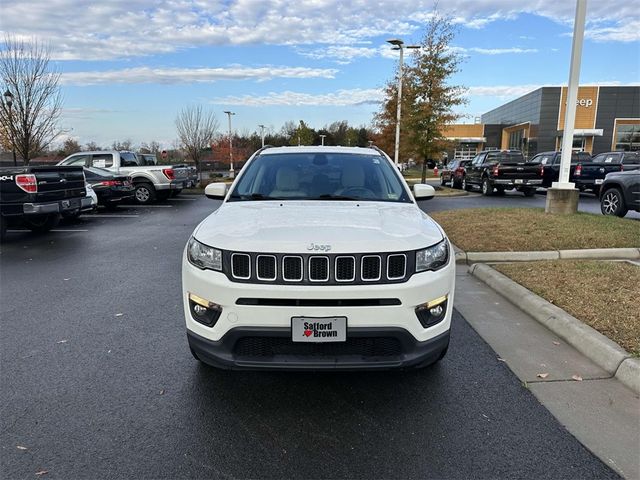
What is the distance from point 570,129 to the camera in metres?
9.20

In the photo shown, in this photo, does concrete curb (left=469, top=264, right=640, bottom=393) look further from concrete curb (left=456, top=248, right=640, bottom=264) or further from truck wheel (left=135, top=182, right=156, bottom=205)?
truck wheel (left=135, top=182, right=156, bottom=205)

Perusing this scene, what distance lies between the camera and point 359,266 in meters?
2.82

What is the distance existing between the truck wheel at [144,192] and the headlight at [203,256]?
15.2 meters

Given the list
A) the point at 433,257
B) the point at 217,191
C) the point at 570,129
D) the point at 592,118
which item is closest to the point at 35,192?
the point at 217,191

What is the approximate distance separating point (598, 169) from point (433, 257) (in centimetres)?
1828

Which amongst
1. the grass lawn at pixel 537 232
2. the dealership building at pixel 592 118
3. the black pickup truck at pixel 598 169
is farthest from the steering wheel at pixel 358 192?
the dealership building at pixel 592 118

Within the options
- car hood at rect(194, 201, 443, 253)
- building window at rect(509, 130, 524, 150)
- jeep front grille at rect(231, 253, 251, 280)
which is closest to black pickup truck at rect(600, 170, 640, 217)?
car hood at rect(194, 201, 443, 253)

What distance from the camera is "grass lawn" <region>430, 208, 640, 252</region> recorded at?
7.32 meters

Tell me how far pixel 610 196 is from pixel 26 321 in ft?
40.3

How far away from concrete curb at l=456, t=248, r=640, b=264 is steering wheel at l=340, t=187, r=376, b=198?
11.0 feet

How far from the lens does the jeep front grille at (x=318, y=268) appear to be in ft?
9.23

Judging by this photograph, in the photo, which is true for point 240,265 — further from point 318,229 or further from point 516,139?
point 516,139

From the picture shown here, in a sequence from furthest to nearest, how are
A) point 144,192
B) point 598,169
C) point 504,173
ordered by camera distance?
point 504,173, point 598,169, point 144,192

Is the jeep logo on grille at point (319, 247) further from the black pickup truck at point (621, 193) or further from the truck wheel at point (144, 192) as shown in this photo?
the truck wheel at point (144, 192)
